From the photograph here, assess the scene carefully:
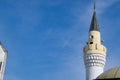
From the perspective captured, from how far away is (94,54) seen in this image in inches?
2117

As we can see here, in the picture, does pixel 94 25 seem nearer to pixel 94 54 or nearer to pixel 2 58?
pixel 94 54

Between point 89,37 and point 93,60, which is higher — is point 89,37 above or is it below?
above

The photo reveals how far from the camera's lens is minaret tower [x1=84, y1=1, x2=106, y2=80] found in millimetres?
51938

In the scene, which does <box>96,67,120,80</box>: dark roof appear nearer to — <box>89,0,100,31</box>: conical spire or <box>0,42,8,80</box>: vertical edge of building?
<box>0,42,8,80</box>: vertical edge of building

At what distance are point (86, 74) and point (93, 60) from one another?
3.09 meters

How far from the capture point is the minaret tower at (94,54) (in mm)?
51938

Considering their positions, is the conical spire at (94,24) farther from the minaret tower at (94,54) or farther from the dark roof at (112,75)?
the dark roof at (112,75)

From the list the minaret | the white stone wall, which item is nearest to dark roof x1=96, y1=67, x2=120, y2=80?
the minaret

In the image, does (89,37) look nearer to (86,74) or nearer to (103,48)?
(103,48)

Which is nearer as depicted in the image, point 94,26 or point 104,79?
point 104,79

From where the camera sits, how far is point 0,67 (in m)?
39.3

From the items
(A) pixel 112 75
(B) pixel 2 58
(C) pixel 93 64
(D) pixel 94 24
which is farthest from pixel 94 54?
(A) pixel 112 75

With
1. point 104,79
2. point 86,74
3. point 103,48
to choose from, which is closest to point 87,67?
point 86,74

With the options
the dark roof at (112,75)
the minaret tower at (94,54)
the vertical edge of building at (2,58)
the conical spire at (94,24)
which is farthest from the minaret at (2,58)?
the conical spire at (94,24)
